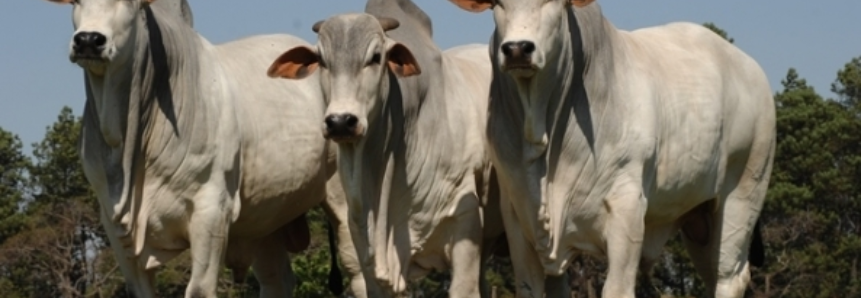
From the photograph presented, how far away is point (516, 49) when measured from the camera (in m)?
11.6

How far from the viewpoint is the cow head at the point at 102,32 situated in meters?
12.0

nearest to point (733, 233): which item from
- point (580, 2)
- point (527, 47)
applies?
point (580, 2)

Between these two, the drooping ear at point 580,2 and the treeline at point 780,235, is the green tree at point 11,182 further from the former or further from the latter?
the drooping ear at point 580,2

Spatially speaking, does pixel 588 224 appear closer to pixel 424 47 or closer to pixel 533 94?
pixel 533 94

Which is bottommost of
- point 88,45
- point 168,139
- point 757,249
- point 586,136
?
point 757,249

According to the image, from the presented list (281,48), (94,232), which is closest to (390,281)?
(281,48)

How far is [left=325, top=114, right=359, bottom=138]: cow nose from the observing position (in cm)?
1205

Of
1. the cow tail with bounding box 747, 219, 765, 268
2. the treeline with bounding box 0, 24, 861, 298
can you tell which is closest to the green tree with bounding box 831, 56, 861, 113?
the treeline with bounding box 0, 24, 861, 298

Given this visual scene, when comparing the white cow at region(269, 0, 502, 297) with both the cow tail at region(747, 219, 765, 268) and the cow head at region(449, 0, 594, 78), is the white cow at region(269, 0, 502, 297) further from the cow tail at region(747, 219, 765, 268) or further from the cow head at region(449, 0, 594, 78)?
the cow tail at region(747, 219, 765, 268)

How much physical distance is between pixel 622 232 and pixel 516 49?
1477mm

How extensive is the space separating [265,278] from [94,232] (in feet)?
124

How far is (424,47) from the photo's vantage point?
1355 cm

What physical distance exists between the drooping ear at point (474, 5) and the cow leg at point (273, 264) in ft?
12.6

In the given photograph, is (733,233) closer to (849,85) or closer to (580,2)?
(580,2)
